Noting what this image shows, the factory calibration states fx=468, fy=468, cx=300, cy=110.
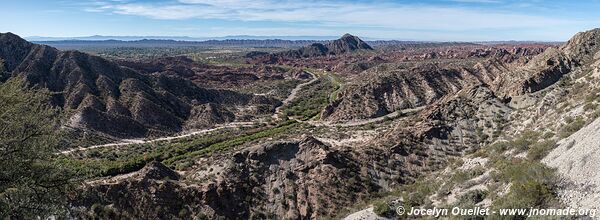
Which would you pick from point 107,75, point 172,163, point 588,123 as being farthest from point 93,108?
point 588,123

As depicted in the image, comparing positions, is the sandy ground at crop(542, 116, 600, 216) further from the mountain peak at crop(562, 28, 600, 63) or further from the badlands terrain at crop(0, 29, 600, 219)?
the mountain peak at crop(562, 28, 600, 63)

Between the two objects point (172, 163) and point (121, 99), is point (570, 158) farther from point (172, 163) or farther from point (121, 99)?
point (121, 99)

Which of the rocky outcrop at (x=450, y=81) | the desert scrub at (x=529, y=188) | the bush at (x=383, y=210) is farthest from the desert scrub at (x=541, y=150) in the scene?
the rocky outcrop at (x=450, y=81)

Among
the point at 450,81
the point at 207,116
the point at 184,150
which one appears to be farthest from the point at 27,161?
the point at 450,81

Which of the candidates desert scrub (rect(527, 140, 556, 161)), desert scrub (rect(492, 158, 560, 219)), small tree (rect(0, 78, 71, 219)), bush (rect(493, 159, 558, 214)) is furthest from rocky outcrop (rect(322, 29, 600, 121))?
small tree (rect(0, 78, 71, 219))

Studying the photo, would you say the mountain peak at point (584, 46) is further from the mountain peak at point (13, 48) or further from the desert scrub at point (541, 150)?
the mountain peak at point (13, 48)

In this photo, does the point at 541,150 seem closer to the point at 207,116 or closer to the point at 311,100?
the point at 207,116

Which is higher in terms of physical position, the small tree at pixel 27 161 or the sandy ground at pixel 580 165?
the small tree at pixel 27 161
